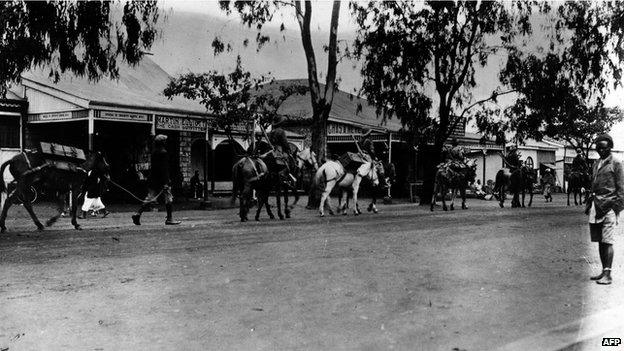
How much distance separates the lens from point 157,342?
507cm

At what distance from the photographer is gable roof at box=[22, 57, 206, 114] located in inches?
827

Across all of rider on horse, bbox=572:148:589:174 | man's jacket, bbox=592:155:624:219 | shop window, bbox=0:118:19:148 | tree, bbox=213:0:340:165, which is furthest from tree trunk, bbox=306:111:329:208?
man's jacket, bbox=592:155:624:219

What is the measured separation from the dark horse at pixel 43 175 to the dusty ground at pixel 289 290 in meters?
0.68

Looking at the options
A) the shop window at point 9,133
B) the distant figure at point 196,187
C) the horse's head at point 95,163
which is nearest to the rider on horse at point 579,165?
the distant figure at point 196,187

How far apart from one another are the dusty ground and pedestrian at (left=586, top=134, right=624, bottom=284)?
1.11ft

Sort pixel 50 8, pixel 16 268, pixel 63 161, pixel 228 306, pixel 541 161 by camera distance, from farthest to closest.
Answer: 1. pixel 541 161
2. pixel 63 161
3. pixel 50 8
4. pixel 16 268
5. pixel 228 306

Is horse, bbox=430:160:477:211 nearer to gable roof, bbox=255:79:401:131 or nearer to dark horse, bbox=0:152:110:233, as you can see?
gable roof, bbox=255:79:401:131


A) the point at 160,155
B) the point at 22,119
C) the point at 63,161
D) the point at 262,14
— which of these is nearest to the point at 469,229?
the point at 160,155

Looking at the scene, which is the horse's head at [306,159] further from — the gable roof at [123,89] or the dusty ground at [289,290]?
the dusty ground at [289,290]

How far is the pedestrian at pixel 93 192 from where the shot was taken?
45.5 ft

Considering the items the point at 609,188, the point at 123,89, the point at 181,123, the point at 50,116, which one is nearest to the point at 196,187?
the point at 123,89

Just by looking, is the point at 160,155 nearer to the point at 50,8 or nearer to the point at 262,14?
the point at 50,8

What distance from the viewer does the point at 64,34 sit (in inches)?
455

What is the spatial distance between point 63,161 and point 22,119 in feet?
34.9
